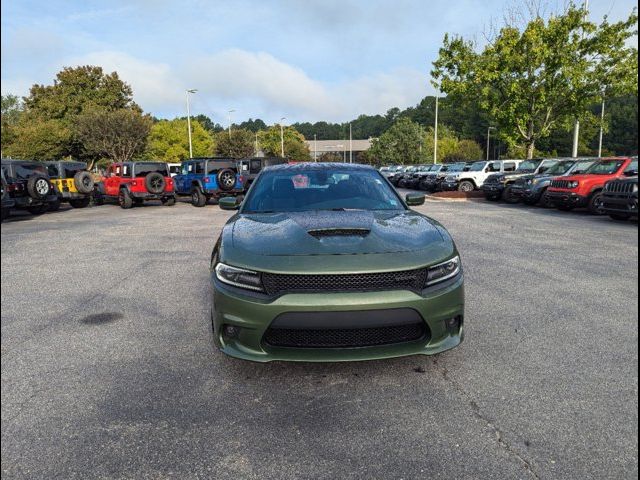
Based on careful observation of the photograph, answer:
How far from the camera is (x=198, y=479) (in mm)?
2102

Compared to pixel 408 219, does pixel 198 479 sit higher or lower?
lower

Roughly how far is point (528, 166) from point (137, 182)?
16.3 metres

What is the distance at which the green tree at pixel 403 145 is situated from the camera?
54.8 meters

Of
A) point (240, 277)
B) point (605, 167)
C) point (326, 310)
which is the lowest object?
point (326, 310)

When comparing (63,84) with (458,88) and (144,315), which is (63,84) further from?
(144,315)

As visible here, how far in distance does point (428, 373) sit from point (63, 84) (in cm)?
5278

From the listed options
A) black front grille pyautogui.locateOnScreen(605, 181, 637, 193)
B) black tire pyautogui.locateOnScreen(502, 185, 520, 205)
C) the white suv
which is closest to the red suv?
black front grille pyautogui.locateOnScreen(605, 181, 637, 193)

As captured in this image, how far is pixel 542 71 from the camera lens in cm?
2044

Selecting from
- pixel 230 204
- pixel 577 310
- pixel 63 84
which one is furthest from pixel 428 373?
pixel 63 84

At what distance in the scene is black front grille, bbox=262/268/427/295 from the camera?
8.79 ft

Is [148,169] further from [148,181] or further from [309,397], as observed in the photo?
[309,397]

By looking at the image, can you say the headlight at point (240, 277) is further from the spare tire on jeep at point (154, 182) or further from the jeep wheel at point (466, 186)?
the jeep wheel at point (466, 186)

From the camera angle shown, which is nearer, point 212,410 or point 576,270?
point 212,410

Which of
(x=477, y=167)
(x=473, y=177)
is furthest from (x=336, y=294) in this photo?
(x=477, y=167)
